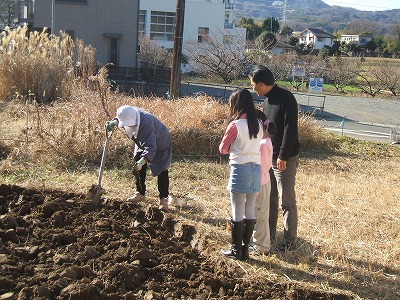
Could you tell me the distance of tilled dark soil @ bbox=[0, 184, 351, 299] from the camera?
12.7 feet

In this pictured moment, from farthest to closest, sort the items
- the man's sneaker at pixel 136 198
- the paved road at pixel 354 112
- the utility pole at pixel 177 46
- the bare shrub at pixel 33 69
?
the paved road at pixel 354 112 < the utility pole at pixel 177 46 < the bare shrub at pixel 33 69 < the man's sneaker at pixel 136 198

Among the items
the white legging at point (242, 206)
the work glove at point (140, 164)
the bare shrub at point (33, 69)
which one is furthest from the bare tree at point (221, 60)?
the white legging at point (242, 206)

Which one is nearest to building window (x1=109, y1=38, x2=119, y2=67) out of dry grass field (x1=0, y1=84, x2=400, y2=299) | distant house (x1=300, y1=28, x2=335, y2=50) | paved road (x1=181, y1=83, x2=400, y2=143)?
paved road (x1=181, y1=83, x2=400, y2=143)

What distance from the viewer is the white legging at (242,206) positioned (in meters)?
4.59

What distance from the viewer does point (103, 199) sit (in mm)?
6004

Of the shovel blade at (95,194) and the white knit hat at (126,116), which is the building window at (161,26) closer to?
the shovel blade at (95,194)

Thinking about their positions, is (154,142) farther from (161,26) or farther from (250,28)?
(250,28)

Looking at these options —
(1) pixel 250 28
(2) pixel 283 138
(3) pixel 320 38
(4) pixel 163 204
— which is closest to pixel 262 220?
(2) pixel 283 138

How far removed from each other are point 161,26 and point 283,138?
4839 cm

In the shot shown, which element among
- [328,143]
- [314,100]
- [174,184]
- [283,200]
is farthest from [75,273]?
[314,100]

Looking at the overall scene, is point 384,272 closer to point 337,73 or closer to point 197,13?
point 337,73

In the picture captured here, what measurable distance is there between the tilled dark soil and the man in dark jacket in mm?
836

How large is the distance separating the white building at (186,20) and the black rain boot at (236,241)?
4491 cm

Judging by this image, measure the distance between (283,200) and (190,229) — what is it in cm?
99
